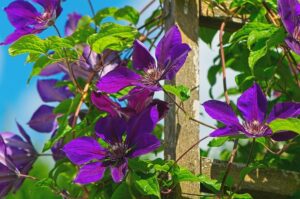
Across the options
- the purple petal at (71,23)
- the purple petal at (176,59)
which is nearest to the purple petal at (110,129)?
the purple petal at (176,59)

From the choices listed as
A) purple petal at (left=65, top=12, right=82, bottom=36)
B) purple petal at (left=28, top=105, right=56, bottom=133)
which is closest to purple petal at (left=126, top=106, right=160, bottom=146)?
purple petal at (left=28, top=105, right=56, bottom=133)

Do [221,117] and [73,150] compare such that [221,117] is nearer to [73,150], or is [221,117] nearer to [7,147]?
[73,150]

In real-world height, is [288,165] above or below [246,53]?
below

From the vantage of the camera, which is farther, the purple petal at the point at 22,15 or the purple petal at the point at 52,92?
the purple petal at the point at 52,92

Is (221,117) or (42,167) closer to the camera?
(221,117)

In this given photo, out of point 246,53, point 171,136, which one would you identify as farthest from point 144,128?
point 246,53

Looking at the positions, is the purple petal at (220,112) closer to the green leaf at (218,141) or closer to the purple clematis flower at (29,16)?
the green leaf at (218,141)

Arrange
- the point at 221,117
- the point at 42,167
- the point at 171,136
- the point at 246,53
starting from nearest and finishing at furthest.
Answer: the point at 221,117, the point at 171,136, the point at 246,53, the point at 42,167
